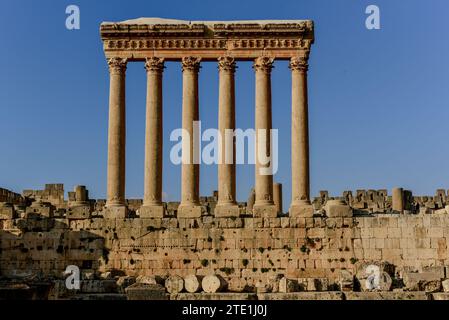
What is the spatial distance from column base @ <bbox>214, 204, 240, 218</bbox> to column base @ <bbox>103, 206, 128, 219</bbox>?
4079 millimetres

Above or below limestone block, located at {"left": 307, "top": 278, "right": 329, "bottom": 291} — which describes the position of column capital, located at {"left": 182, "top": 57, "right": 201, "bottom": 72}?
above

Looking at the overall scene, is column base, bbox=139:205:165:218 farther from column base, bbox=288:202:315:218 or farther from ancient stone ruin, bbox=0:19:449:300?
column base, bbox=288:202:315:218

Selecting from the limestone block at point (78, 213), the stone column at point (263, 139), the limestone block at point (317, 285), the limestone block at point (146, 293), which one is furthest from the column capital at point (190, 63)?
the limestone block at point (146, 293)

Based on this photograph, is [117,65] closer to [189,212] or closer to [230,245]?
[189,212]

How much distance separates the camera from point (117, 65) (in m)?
34.7

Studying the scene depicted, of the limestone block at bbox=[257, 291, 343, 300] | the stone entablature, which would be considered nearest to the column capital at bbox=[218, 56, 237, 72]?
the stone entablature

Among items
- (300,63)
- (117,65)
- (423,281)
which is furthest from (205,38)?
(423,281)

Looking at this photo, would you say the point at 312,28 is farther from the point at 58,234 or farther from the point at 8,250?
the point at 8,250

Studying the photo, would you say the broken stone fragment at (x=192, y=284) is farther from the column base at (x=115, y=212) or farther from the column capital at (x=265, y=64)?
the column capital at (x=265, y=64)

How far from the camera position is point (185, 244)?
3275cm

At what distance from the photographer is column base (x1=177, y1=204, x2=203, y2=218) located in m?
33.1

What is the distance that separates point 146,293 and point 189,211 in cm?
903

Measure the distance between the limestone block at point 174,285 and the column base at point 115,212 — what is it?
6.70 meters

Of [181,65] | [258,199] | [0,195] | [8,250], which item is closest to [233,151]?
[258,199]
